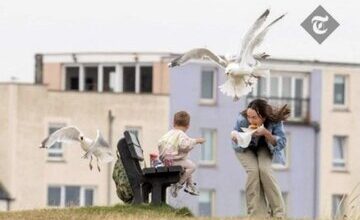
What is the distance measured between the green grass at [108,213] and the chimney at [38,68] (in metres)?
76.1

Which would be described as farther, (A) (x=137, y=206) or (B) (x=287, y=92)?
(B) (x=287, y=92)

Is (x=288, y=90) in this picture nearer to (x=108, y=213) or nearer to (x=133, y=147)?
(x=133, y=147)

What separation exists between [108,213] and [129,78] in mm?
77643

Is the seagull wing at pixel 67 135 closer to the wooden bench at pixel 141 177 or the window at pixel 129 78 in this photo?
the wooden bench at pixel 141 177

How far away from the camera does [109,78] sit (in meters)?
108

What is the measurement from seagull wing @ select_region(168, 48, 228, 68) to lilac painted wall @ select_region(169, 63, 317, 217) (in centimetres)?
6926

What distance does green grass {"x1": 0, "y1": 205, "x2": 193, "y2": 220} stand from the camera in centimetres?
3000

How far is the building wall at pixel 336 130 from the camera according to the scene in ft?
348

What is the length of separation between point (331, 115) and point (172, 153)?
248ft

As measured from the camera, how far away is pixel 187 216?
30.9m

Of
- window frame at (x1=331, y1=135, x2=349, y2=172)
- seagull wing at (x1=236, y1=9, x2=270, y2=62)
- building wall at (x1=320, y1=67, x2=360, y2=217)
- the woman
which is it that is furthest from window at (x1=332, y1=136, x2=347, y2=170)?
the woman

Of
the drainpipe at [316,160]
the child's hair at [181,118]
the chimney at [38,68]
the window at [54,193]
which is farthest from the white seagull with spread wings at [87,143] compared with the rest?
the chimney at [38,68]

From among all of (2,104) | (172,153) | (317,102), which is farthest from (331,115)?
(172,153)

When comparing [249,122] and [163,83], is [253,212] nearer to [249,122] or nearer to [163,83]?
[249,122]
